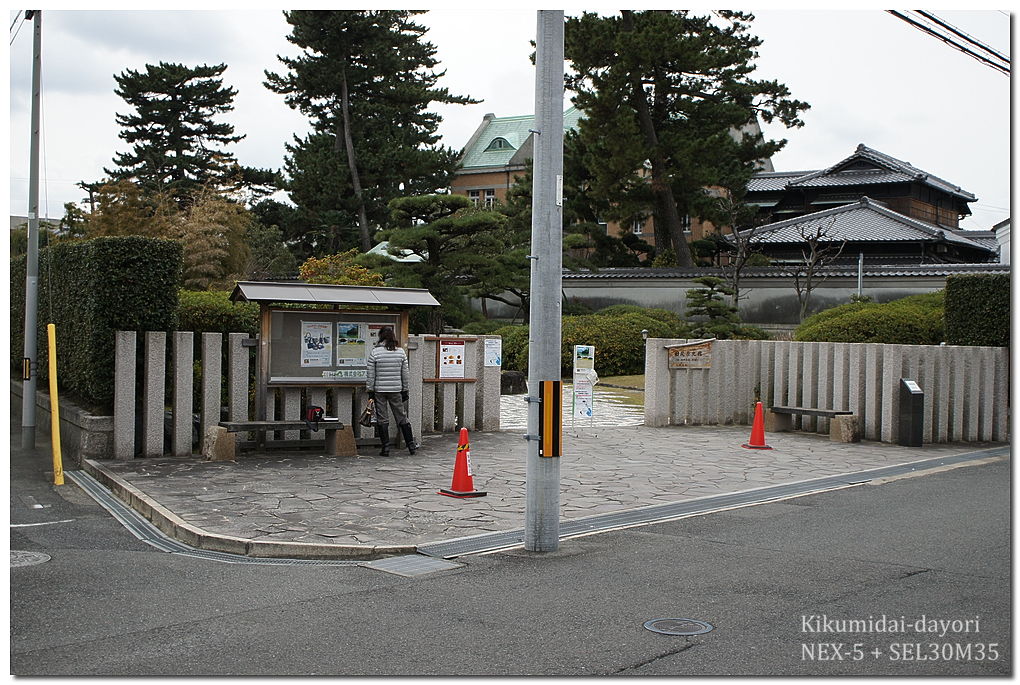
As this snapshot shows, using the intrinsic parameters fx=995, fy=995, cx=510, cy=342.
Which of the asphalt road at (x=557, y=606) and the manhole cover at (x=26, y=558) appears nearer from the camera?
the asphalt road at (x=557, y=606)

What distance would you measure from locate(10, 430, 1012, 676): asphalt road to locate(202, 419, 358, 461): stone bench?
3397 millimetres

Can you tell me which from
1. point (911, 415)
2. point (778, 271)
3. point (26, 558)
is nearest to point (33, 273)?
point (26, 558)

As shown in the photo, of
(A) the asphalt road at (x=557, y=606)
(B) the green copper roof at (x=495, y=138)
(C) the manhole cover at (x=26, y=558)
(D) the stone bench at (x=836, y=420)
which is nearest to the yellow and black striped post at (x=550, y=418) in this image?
(A) the asphalt road at (x=557, y=606)

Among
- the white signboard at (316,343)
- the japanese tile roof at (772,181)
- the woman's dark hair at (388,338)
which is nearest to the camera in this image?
the woman's dark hair at (388,338)

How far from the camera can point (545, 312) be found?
8.32m

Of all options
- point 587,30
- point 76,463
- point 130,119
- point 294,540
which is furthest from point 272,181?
point 294,540

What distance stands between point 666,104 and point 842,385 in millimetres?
24678

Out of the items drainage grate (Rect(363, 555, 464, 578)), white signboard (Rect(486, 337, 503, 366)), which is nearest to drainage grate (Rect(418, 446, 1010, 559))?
drainage grate (Rect(363, 555, 464, 578))

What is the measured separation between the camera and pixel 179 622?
6195 mm

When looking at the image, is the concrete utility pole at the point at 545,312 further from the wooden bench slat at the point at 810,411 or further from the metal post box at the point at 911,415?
the metal post box at the point at 911,415

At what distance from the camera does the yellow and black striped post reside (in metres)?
8.30

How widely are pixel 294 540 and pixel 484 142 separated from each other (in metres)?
70.7

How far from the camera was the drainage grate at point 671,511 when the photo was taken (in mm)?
8500

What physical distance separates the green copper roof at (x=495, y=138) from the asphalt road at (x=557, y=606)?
65.0 metres
